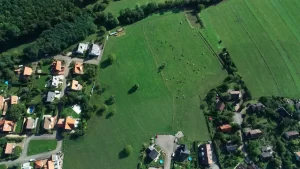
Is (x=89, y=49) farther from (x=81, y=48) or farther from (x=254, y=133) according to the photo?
(x=254, y=133)

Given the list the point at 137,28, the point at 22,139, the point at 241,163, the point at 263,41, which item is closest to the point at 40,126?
the point at 22,139

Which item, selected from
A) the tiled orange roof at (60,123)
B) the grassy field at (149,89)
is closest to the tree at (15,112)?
the tiled orange roof at (60,123)

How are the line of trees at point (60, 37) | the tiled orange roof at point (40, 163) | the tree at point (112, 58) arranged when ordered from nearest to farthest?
the tiled orange roof at point (40, 163), the line of trees at point (60, 37), the tree at point (112, 58)

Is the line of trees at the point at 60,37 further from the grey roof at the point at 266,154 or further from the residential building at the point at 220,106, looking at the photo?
the grey roof at the point at 266,154

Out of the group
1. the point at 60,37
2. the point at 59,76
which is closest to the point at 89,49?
the point at 60,37

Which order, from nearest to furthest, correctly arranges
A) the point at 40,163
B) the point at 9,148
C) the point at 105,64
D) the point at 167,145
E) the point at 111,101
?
1. the point at 40,163
2. the point at 9,148
3. the point at 167,145
4. the point at 111,101
5. the point at 105,64

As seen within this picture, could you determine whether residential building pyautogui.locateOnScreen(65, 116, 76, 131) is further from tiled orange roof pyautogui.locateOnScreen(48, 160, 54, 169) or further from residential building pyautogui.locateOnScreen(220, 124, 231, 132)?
residential building pyautogui.locateOnScreen(220, 124, 231, 132)
